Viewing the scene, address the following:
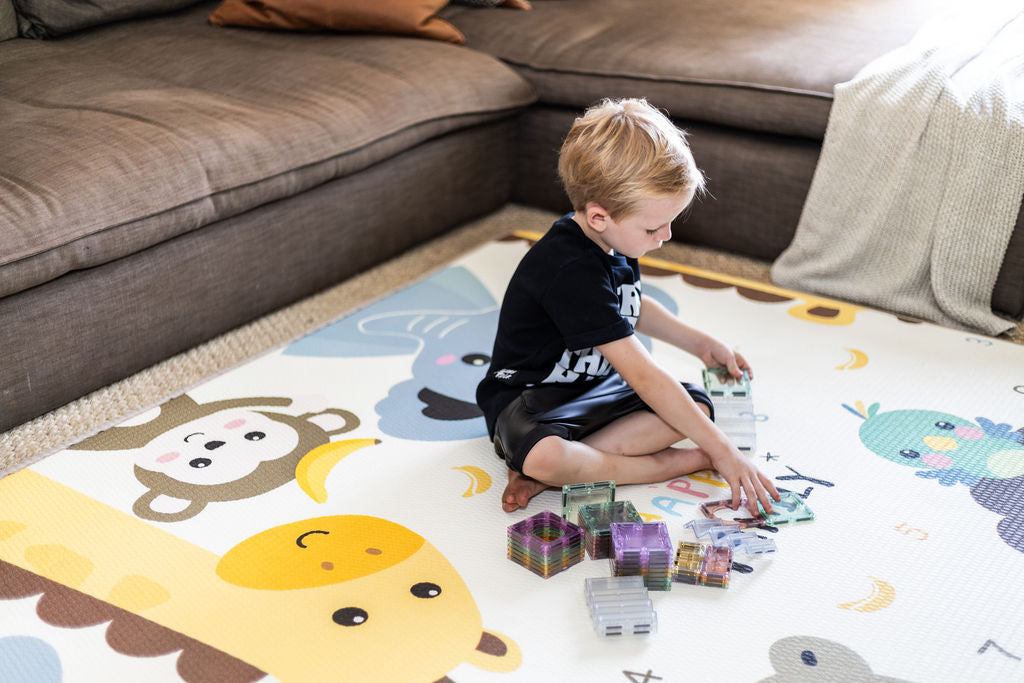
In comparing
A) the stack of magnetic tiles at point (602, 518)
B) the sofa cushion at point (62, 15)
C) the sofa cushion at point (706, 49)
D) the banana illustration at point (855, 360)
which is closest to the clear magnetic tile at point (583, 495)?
the stack of magnetic tiles at point (602, 518)

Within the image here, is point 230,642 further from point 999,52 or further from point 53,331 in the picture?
point 999,52

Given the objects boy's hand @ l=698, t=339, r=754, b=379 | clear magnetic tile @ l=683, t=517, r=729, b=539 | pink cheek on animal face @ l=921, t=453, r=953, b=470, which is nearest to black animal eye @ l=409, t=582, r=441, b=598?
clear magnetic tile @ l=683, t=517, r=729, b=539

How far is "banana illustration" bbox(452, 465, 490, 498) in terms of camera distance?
4.10 ft

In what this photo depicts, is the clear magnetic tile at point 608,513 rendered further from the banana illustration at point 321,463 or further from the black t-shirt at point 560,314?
the banana illustration at point 321,463

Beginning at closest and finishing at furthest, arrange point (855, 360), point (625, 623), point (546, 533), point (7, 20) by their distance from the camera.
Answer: point (625, 623) < point (546, 533) < point (855, 360) < point (7, 20)

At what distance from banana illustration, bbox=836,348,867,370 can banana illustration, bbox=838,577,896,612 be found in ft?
1.81

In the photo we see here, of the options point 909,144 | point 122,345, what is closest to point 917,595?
point 909,144

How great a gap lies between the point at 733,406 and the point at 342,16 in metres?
1.29

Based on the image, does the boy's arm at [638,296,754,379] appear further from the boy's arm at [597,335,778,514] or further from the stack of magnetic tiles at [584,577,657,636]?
the stack of magnetic tiles at [584,577,657,636]

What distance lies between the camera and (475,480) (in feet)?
4.18

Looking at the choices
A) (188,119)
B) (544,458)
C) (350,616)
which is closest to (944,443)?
(544,458)

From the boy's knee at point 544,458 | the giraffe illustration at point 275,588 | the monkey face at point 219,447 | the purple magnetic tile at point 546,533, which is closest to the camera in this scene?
the giraffe illustration at point 275,588

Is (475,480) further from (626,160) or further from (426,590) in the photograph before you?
(626,160)

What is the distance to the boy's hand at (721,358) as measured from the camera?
56.3 inches
